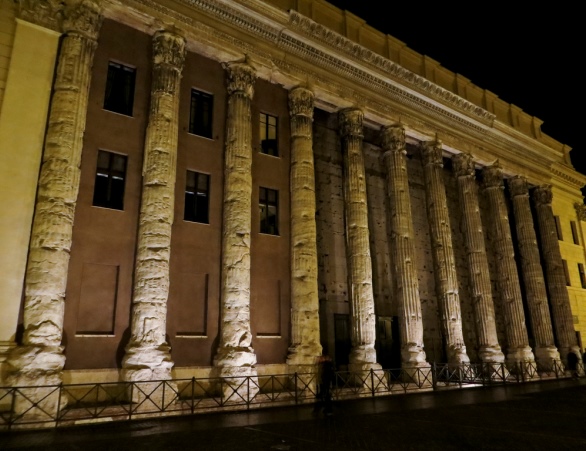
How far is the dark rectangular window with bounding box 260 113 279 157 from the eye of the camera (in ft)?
54.7

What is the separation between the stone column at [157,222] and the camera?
11483 millimetres

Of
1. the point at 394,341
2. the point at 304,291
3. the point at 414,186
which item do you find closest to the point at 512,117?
the point at 414,186

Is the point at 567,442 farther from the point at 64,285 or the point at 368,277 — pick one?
the point at 64,285

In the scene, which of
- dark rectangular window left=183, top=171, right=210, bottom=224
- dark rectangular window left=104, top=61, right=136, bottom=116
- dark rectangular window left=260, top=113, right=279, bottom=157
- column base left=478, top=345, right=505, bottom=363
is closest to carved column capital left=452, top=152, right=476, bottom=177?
column base left=478, top=345, right=505, bottom=363

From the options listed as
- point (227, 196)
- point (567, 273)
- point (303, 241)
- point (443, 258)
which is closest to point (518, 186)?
point (567, 273)

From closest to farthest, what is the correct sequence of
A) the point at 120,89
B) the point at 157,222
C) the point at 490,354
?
the point at 157,222 < the point at 120,89 < the point at 490,354

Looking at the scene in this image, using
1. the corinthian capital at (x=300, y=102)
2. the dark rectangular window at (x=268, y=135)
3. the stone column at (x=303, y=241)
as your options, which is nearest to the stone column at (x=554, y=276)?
the stone column at (x=303, y=241)

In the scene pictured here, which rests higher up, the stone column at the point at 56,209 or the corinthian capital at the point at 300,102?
the corinthian capital at the point at 300,102

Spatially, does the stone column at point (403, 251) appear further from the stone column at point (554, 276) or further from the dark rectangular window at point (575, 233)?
the dark rectangular window at point (575, 233)

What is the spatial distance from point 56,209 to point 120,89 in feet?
16.1

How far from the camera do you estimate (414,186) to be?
2378 centimetres

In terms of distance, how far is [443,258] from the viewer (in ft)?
64.7

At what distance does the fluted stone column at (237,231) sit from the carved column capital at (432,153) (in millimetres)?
9692

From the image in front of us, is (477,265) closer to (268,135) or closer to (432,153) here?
(432,153)
